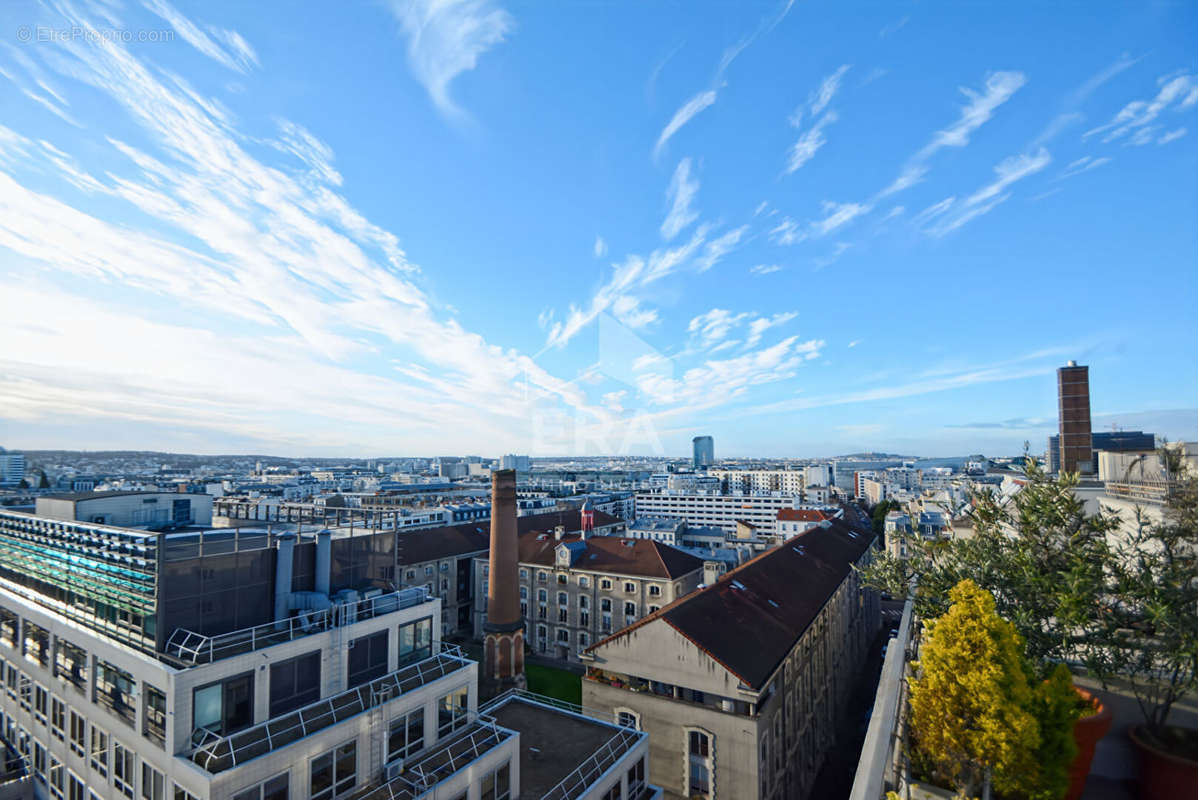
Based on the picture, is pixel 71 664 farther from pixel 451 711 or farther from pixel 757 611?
pixel 757 611

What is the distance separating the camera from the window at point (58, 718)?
18.0 m

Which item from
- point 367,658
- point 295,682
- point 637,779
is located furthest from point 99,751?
point 637,779

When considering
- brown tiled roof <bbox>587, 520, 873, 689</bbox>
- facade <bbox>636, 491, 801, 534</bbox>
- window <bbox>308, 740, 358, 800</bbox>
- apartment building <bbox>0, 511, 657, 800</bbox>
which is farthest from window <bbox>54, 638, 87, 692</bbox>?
facade <bbox>636, 491, 801, 534</bbox>

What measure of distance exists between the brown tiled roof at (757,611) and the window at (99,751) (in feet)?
57.8

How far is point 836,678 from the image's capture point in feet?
125

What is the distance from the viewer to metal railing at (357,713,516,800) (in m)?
15.3

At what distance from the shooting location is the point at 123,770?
15156mm

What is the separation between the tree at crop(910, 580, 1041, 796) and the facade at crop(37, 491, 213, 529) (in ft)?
94.9

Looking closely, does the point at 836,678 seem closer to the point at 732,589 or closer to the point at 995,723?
the point at 732,589

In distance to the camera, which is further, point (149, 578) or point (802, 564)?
point (802, 564)

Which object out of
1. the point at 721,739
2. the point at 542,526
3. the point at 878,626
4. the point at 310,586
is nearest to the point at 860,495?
the point at 878,626

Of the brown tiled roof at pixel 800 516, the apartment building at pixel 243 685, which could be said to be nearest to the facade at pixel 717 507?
the brown tiled roof at pixel 800 516

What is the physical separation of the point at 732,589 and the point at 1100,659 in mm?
20746

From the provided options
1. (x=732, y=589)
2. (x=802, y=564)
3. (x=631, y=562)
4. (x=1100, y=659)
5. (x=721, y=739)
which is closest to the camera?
(x=1100, y=659)
